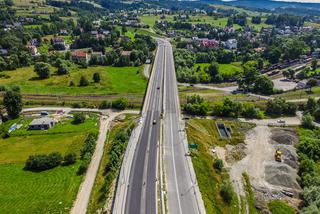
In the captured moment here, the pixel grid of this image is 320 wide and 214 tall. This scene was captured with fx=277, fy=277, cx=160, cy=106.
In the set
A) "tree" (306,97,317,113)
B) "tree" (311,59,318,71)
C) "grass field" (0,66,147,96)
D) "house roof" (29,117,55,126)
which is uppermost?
"tree" (311,59,318,71)

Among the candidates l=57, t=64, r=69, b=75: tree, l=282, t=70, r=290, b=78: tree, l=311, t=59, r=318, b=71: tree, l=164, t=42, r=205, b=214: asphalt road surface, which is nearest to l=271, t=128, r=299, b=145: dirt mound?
l=164, t=42, r=205, b=214: asphalt road surface

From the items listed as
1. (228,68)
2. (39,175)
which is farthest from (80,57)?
(39,175)

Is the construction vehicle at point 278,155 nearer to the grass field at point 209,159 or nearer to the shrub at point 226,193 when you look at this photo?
the grass field at point 209,159

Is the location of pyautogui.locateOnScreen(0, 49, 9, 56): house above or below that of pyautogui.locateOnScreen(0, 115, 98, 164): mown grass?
above

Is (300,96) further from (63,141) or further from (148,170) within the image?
(63,141)

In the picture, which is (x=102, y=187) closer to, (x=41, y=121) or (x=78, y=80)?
(x=41, y=121)

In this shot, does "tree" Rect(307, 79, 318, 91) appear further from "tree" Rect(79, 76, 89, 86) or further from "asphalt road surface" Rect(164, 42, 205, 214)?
"tree" Rect(79, 76, 89, 86)

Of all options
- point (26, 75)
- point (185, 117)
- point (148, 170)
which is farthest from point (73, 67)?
point (148, 170)
